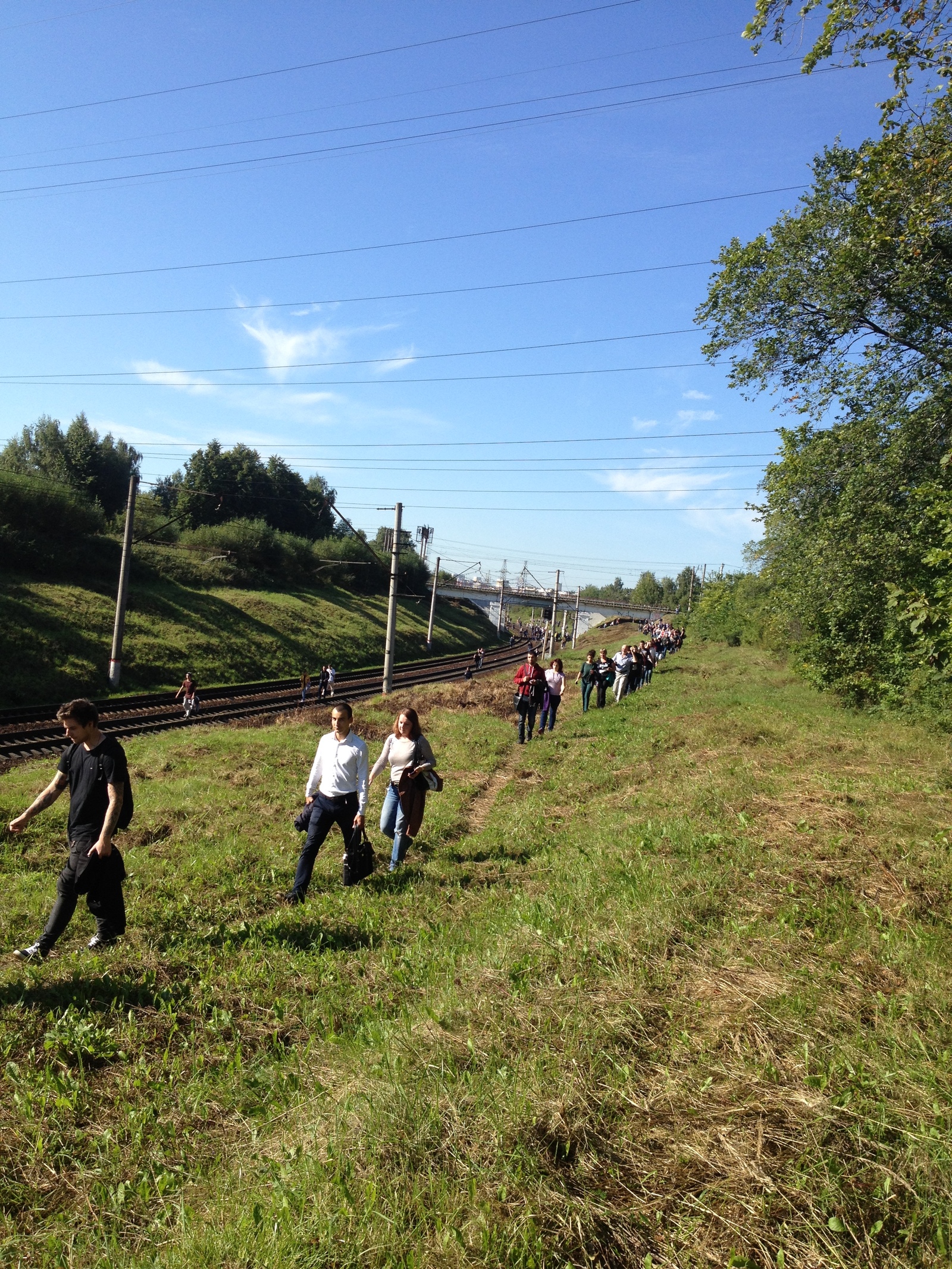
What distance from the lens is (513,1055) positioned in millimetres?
3514

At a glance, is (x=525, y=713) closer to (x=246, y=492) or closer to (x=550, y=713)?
(x=550, y=713)

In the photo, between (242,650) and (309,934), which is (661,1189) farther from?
(242,650)

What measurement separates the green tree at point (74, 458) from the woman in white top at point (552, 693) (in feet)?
152

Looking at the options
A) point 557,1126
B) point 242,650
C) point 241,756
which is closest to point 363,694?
point 242,650

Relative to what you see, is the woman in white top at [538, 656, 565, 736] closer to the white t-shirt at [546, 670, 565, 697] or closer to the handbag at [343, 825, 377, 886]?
the white t-shirt at [546, 670, 565, 697]

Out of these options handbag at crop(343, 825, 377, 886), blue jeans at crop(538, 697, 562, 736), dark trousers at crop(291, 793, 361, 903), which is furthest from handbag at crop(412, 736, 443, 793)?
blue jeans at crop(538, 697, 562, 736)

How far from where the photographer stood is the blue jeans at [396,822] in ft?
25.6

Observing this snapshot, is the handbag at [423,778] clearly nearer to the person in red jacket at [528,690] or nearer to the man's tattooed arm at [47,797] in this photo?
the man's tattooed arm at [47,797]

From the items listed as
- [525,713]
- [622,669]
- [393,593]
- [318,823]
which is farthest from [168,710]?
[318,823]

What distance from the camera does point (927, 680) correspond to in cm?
1608

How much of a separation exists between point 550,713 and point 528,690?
131 centimetres

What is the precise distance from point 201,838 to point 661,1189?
288 inches

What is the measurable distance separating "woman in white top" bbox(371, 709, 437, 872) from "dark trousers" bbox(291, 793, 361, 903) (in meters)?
0.87

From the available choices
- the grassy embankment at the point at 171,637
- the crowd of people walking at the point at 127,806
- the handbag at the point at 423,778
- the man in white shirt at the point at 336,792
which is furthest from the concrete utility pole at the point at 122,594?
the man in white shirt at the point at 336,792
